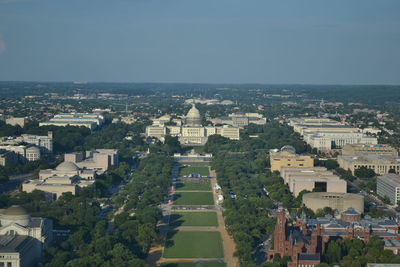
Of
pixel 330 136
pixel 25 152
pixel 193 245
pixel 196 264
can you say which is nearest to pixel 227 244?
pixel 193 245

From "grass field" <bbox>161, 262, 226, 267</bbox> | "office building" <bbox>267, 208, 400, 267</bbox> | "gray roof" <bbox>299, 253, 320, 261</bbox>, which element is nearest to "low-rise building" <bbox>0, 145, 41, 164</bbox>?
"office building" <bbox>267, 208, 400, 267</bbox>

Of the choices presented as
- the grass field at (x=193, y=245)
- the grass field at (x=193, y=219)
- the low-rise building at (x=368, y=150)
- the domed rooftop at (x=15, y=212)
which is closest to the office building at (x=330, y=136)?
the low-rise building at (x=368, y=150)

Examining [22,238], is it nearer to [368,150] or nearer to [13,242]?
[13,242]

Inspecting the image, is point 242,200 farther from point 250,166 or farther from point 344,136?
point 344,136

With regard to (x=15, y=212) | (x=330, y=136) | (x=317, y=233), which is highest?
(x=15, y=212)

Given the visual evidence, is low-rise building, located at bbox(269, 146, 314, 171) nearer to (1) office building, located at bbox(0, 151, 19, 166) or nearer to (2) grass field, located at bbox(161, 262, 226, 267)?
(1) office building, located at bbox(0, 151, 19, 166)

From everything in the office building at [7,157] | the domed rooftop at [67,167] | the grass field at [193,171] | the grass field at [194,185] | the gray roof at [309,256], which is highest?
the domed rooftop at [67,167]

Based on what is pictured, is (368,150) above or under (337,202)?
above

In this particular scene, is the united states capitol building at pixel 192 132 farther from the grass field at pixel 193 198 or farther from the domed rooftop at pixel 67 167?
the grass field at pixel 193 198
